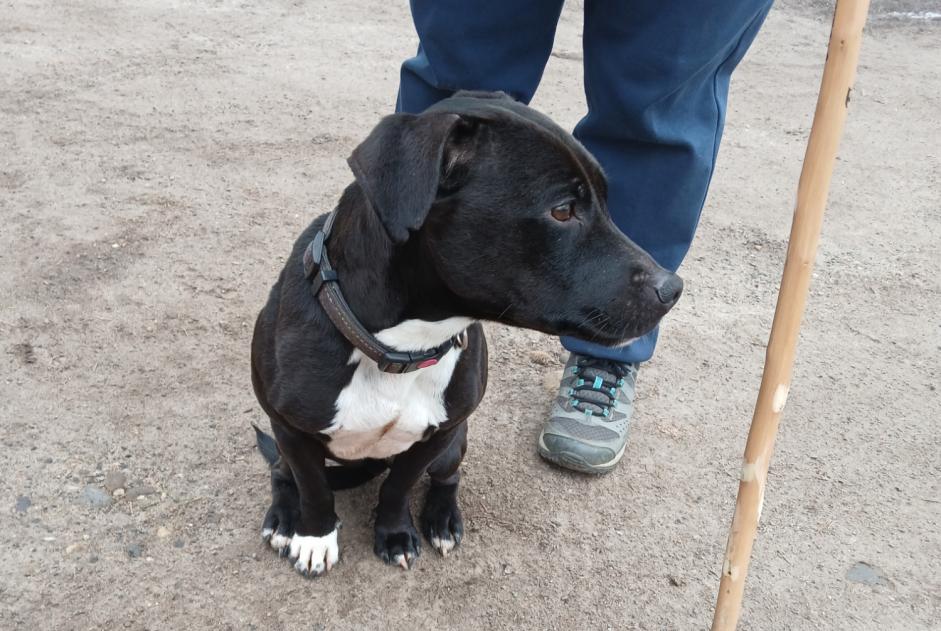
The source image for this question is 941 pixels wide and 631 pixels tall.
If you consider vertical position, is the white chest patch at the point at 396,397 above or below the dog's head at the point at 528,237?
below

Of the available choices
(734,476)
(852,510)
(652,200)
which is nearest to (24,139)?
(652,200)

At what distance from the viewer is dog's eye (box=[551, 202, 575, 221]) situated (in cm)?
181

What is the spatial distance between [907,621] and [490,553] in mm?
1019

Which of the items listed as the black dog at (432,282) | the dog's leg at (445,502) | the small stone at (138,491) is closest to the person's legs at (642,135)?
the dog's leg at (445,502)

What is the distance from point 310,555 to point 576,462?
0.80 m

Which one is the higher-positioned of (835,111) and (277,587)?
(835,111)

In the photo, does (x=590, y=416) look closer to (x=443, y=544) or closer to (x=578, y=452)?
(x=578, y=452)

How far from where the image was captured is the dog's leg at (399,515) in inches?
88.6

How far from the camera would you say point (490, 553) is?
2398 mm

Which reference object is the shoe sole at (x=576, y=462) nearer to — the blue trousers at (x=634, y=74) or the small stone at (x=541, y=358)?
the blue trousers at (x=634, y=74)

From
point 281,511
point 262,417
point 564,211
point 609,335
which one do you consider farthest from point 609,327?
point 262,417

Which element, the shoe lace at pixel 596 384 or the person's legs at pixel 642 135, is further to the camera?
the shoe lace at pixel 596 384

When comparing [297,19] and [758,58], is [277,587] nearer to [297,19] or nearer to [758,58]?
[297,19]

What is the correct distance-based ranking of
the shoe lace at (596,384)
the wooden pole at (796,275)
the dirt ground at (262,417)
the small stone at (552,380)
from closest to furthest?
the wooden pole at (796,275) < the dirt ground at (262,417) < the shoe lace at (596,384) < the small stone at (552,380)
